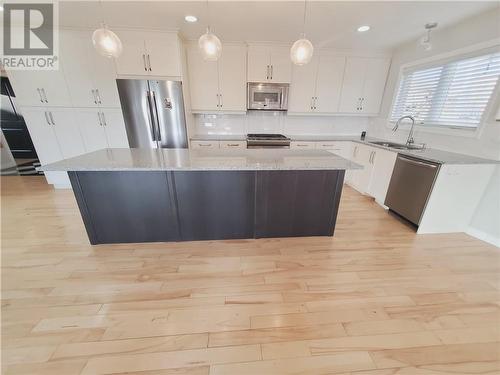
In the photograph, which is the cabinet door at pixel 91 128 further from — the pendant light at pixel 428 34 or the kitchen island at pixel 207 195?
the pendant light at pixel 428 34

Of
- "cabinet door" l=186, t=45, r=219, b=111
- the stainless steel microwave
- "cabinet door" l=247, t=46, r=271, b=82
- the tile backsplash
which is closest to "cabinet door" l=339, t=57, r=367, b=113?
the tile backsplash

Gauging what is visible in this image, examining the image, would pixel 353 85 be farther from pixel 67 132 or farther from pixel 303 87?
pixel 67 132

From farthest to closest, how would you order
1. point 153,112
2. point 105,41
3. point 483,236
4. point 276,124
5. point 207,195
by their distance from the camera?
point 276,124
point 153,112
point 483,236
point 207,195
point 105,41

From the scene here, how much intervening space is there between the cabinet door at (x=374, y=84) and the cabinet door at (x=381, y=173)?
53.1 inches

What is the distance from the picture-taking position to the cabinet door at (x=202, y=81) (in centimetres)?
338

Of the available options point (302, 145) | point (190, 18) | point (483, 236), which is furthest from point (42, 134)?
point (483, 236)

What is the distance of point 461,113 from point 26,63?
6.06 meters

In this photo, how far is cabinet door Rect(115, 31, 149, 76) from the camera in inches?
114

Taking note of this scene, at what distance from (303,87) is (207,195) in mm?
2962

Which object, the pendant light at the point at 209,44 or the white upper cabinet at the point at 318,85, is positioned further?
the white upper cabinet at the point at 318,85

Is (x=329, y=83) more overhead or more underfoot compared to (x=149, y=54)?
more underfoot

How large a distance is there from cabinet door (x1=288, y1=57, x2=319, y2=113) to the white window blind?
1.49m

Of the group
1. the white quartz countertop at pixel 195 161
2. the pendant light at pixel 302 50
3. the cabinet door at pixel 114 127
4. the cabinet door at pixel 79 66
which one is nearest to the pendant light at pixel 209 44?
the pendant light at pixel 302 50

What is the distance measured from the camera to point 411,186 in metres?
2.45
